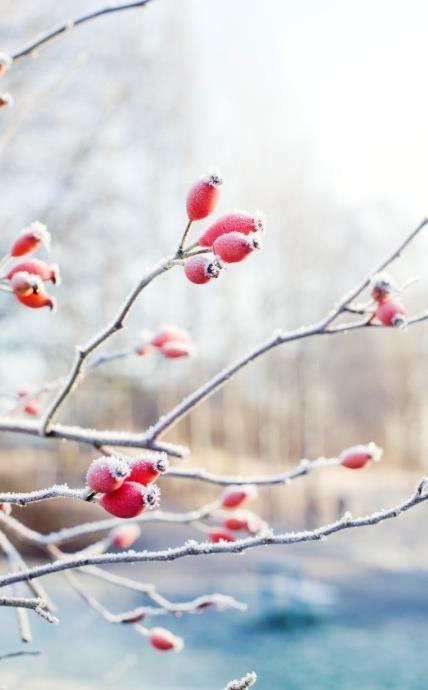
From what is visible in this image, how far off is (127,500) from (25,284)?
0.38 meters

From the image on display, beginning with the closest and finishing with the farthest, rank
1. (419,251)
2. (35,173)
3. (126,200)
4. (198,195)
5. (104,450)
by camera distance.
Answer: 1. (198,195)
2. (104,450)
3. (35,173)
4. (126,200)
5. (419,251)

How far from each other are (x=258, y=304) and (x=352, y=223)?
87.9 inches

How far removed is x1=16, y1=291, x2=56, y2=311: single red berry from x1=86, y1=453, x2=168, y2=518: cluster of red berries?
36 centimetres

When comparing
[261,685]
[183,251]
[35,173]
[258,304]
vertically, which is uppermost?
[258,304]

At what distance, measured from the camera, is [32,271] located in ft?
3.40

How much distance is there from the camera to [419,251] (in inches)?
465

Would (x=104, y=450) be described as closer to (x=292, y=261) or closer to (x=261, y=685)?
(x=261, y=685)

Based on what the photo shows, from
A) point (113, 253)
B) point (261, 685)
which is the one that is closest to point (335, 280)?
point (113, 253)

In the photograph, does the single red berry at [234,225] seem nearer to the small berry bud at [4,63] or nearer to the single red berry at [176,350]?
the small berry bud at [4,63]

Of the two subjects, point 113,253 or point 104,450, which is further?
point 113,253

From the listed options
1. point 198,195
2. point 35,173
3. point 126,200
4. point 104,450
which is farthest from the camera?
point 126,200

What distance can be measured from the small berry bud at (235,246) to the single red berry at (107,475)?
0.20 meters

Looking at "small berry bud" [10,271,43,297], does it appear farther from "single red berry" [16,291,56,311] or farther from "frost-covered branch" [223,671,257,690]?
"frost-covered branch" [223,671,257,690]

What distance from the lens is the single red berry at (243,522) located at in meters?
1.27
